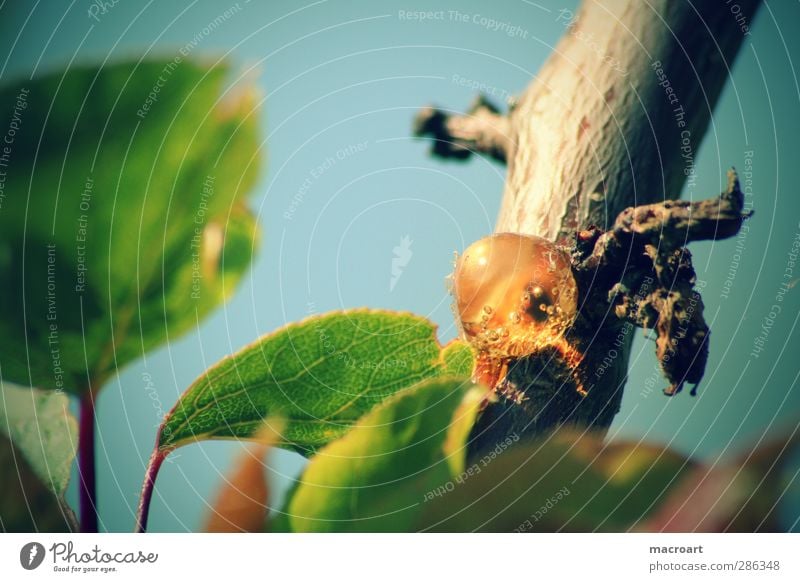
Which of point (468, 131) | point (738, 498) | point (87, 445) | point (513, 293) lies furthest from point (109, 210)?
point (738, 498)

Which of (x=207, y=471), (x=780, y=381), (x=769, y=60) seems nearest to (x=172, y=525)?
(x=207, y=471)

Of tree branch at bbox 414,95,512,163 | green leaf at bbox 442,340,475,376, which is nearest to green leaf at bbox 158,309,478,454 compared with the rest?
green leaf at bbox 442,340,475,376

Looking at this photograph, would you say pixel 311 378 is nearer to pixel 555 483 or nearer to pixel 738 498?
pixel 555 483

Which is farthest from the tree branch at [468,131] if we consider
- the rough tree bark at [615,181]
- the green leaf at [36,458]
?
the green leaf at [36,458]

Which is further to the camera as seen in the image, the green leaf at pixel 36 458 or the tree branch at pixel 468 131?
the tree branch at pixel 468 131

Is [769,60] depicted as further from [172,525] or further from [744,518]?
[172,525]

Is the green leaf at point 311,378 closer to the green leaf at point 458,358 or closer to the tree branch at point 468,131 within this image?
the green leaf at point 458,358
